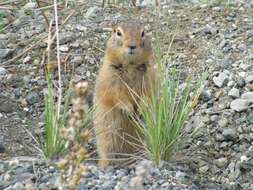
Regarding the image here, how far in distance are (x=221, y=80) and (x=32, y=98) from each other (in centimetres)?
154

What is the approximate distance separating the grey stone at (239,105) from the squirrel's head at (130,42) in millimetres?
959

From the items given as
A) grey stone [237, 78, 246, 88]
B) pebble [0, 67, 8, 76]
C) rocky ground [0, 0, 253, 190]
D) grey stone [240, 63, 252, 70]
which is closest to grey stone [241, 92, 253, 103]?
rocky ground [0, 0, 253, 190]

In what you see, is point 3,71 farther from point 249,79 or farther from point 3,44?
point 249,79

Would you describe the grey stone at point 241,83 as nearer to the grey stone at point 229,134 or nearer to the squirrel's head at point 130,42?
the grey stone at point 229,134

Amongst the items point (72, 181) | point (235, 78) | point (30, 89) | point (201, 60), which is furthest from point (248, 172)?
point (72, 181)

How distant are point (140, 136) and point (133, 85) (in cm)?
36

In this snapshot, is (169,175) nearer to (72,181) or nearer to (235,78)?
(235,78)

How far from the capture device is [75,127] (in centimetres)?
197

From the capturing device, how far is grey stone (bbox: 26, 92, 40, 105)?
550 centimetres

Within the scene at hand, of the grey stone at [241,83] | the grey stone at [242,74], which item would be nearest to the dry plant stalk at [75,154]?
the grey stone at [241,83]

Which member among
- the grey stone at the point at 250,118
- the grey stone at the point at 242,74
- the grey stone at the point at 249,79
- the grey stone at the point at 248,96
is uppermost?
the grey stone at the point at 242,74

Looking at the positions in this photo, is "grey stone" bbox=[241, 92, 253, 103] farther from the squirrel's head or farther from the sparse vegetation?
the squirrel's head

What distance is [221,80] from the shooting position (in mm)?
5473

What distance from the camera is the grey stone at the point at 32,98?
550 centimetres
